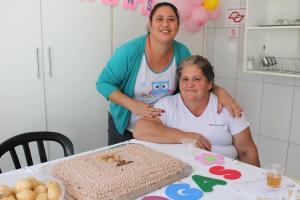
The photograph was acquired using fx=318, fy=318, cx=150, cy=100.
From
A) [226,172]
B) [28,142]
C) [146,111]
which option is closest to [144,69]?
[146,111]

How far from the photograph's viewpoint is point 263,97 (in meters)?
2.79

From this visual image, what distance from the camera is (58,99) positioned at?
2.27 metres

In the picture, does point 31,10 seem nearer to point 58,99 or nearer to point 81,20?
point 81,20

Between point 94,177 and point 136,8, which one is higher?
point 136,8

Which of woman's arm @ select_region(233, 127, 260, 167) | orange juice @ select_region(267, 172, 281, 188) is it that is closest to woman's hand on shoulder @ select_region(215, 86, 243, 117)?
woman's arm @ select_region(233, 127, 260, 167)

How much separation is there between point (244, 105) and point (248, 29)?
2.57 feet

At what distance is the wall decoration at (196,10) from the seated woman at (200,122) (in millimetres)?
1044

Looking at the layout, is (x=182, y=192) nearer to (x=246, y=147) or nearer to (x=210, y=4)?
(x=246, y=147)

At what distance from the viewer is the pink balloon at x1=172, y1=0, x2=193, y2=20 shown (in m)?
2.65

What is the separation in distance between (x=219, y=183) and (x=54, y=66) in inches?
57.9

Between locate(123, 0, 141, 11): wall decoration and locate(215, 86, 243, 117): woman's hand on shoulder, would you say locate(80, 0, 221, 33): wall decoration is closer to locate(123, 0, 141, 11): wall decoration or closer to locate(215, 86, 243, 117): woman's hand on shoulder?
locate(123, 0, 141, 11): wall decoration

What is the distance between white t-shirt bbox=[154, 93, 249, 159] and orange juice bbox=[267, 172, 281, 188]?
51 cm

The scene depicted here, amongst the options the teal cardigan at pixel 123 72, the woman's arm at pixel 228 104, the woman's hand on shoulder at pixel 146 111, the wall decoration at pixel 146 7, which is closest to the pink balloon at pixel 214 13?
the wall decoration at pixel 146 7

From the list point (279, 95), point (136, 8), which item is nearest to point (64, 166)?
point (136, 8)
